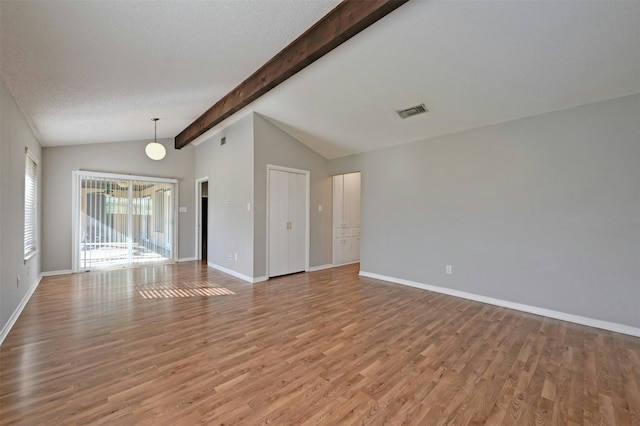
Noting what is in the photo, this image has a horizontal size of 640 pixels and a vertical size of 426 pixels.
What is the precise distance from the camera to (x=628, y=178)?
3053mm

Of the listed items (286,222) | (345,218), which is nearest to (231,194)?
(286,222)

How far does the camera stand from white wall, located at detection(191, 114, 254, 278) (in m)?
→ 5.12

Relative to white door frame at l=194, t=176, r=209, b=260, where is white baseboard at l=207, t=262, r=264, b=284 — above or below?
below

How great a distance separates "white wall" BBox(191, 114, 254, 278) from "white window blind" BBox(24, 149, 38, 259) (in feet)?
9.35

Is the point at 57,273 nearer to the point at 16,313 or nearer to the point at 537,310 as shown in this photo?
the point at 16,313

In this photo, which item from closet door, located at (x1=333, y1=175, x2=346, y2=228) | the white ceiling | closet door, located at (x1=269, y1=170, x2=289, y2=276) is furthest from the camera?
closet door, located at (x1=333, y1=175, x2=346, y2=228)

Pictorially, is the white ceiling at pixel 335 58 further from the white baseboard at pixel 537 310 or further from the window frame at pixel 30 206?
the white baseboard at pixel 537 310

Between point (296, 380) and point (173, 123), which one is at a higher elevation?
point (173, 123)

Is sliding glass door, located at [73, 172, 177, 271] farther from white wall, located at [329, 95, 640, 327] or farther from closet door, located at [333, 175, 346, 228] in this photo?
white wall, located at [329, 95, 640, 327]

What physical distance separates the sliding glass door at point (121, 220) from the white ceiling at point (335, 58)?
1.87 m

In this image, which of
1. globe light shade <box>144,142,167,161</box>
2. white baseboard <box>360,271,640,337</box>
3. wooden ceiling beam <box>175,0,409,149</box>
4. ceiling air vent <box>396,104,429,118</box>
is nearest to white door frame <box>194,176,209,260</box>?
globe light shade <box>144,142,167,161</box>

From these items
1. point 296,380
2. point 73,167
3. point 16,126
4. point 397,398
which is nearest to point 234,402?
point 296,380

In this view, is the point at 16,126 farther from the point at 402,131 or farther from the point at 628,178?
the point at 628,178

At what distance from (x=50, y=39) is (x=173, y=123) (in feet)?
11.3
